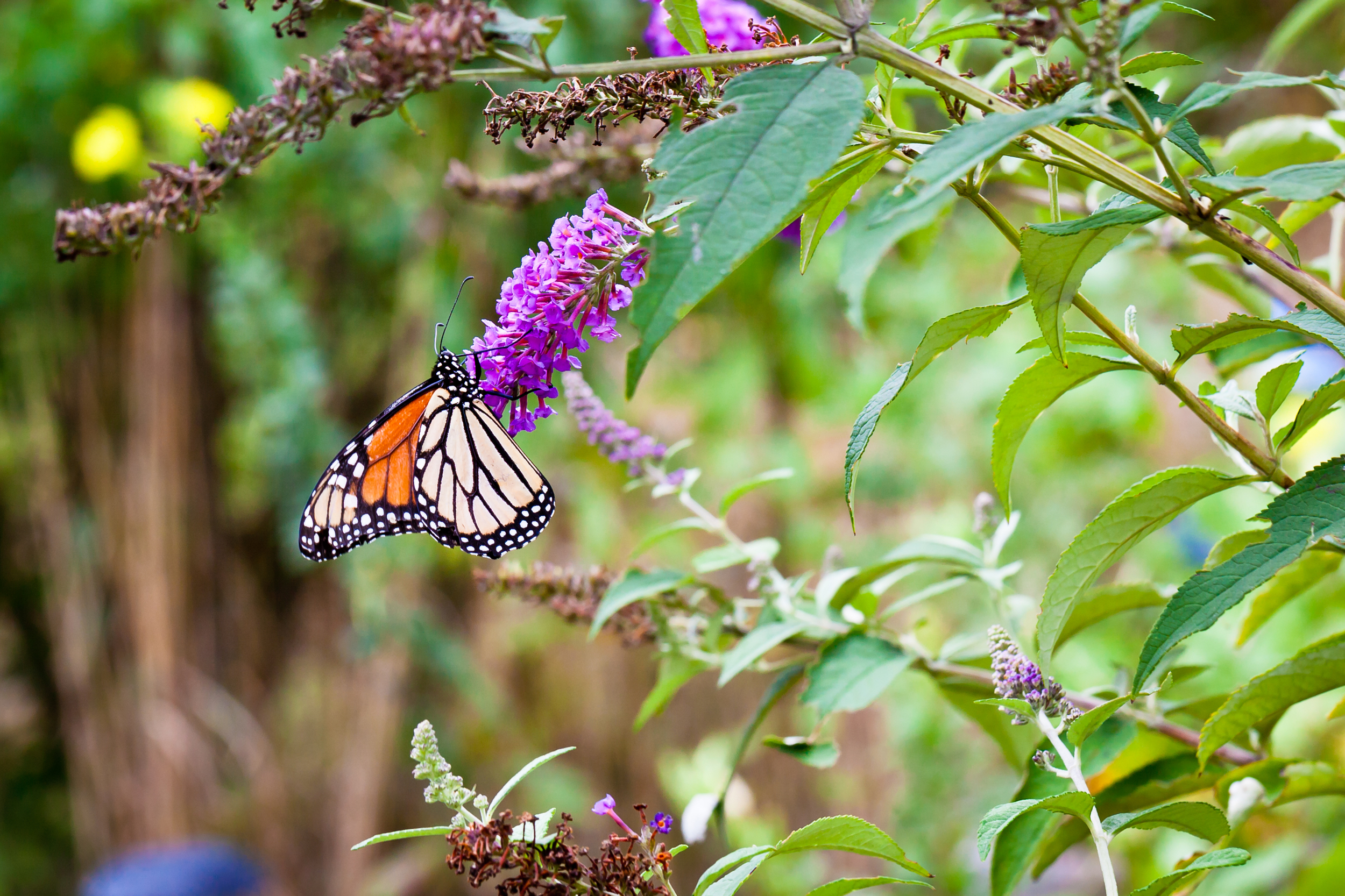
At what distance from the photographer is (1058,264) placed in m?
0.48

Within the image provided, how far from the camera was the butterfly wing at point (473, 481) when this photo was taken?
1.19 meters

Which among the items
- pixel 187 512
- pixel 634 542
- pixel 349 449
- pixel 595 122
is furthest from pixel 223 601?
pixel 595 122

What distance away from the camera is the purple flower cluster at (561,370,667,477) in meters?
0.92

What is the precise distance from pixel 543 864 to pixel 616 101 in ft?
1.32

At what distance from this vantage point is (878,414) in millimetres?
519

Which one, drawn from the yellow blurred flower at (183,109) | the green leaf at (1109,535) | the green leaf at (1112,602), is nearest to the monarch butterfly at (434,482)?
the green leaf at (1112,602)

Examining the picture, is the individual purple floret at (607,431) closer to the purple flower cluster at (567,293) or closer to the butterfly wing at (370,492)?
the purple flower cluster at (567,293)

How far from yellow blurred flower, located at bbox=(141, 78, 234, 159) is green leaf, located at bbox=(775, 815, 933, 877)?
72.6 inches

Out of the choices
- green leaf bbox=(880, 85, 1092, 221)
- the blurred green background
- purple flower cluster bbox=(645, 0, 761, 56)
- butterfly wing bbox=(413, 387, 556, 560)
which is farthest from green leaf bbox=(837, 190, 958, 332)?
the blurred green background

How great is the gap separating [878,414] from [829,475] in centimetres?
221

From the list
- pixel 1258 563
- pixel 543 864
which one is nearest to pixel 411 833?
pixel 543 864

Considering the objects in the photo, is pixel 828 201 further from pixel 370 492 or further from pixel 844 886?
pixel 370 492

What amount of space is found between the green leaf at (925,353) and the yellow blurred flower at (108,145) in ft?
6.78

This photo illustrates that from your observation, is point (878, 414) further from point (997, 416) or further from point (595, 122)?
point (595, 122)
